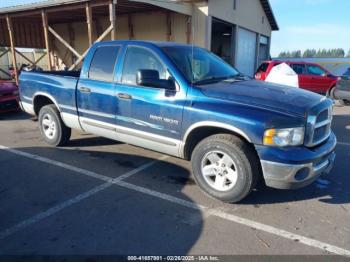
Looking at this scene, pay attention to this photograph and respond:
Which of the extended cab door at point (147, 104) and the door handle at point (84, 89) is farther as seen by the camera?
the door handle at point (84, 89)

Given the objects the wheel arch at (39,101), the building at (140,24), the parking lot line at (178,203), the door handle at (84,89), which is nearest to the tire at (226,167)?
the parking lot line at (178,203)

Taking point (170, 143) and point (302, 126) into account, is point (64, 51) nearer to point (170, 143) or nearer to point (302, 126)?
point (170, 143)

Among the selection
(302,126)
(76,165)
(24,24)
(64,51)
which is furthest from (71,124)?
(64,51)

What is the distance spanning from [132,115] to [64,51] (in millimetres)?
18189

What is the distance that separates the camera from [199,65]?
4375mm

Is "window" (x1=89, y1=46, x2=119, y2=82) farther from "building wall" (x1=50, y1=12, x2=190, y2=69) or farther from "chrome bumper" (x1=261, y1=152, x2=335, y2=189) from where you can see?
"building wall" (x1=50, y1=12, x2=190, y2=69)

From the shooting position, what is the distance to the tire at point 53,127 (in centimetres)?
563

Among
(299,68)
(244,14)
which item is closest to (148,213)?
(299,68)

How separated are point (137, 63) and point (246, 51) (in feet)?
52.3

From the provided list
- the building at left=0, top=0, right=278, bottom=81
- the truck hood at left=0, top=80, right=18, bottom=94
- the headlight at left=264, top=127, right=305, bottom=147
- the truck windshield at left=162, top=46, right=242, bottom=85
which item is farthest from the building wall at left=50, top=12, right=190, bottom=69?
the headlight at left=264, top=127, right=305, bottom=147

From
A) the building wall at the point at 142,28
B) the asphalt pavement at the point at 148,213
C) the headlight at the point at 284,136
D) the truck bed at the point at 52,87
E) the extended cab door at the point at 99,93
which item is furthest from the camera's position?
the building wall at the point at 142,28

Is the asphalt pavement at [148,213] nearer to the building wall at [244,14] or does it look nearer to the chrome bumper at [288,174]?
the chrome bumper at [288,174]

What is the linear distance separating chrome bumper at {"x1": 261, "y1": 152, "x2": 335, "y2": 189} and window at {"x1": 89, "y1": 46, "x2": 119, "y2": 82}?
107 inches

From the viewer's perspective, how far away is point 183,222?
322 centimetres
